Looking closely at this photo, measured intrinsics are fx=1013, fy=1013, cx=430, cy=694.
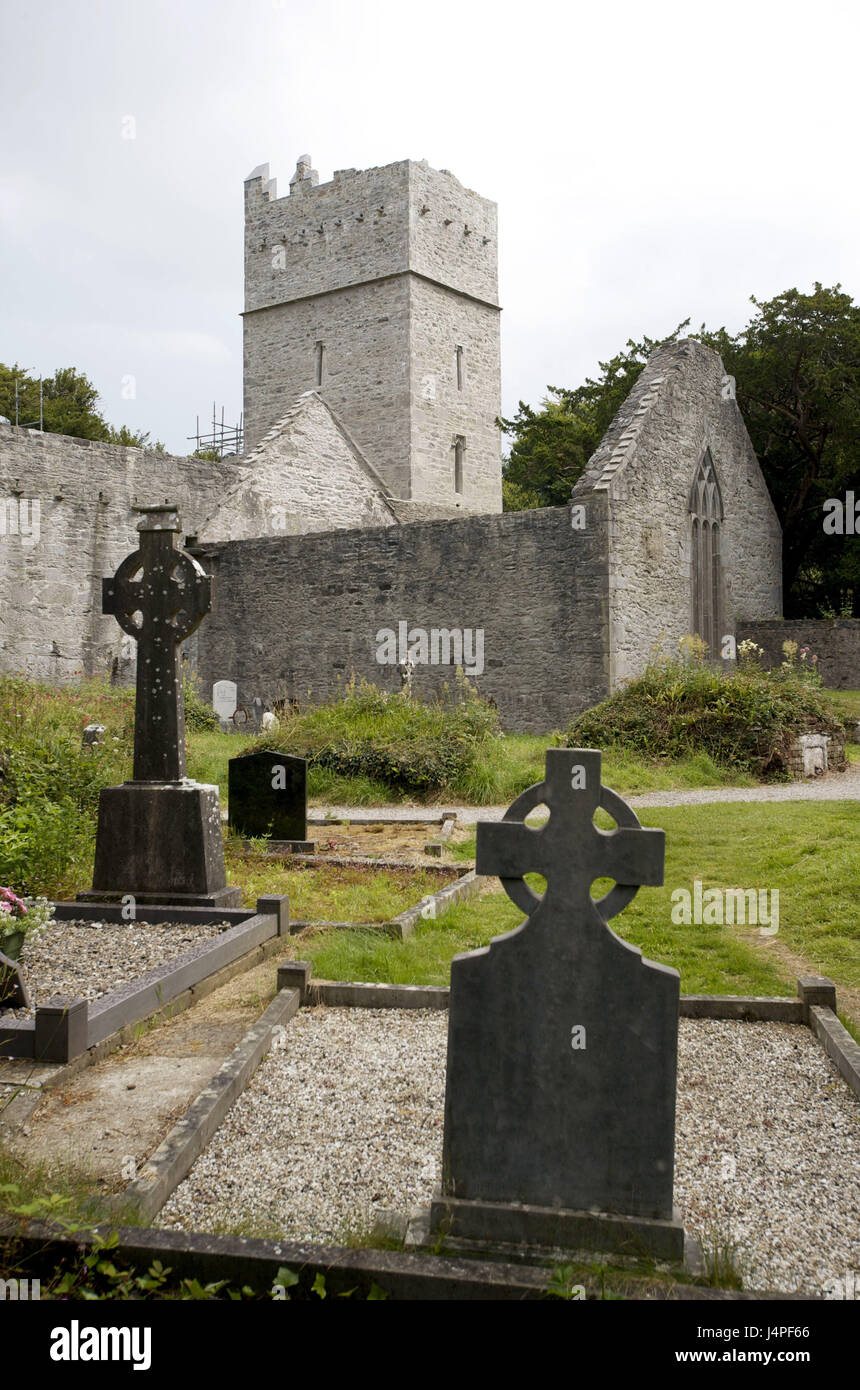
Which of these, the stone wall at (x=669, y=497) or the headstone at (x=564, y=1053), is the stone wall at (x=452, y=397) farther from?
the headstone at (x=564, y=1053)

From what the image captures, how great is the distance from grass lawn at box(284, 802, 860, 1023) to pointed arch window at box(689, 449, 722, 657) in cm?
1038

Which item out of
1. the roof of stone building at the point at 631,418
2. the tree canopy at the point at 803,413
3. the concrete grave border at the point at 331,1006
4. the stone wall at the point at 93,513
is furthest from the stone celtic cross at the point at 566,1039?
the tree canopy at the point at 803,413

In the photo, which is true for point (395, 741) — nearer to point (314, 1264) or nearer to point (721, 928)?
point (721, 928)

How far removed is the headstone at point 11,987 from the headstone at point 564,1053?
264cm

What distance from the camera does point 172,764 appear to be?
6691mm

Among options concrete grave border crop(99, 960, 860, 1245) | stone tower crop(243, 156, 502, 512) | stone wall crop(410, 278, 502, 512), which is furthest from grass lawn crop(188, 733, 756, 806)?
stone tower crop(243, 156, 502, 512)

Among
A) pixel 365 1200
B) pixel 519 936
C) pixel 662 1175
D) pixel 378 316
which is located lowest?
pixel 365 1200

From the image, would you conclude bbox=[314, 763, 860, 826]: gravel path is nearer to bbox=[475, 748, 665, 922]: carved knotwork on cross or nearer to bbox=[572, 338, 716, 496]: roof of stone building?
bbox=[572, 338, 716, 496]: roof of stone building

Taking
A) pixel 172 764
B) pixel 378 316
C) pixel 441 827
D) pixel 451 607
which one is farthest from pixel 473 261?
pixel 172 764

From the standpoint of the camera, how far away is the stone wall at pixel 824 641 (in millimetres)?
20156

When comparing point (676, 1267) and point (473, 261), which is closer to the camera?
point (676, 1267)

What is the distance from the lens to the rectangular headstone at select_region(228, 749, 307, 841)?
8844 mm
